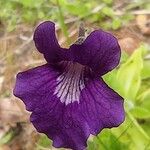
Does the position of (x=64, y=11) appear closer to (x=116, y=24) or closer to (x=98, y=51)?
(x=116, y=24)

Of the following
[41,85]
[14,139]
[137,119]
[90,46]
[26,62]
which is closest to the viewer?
[90,46]

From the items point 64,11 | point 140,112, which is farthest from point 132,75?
point 64,11

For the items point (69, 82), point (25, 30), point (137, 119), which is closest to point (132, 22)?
point (25, 30)

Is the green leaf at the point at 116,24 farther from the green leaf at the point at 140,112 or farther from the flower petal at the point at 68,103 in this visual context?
the flower petal at the point at 68,103

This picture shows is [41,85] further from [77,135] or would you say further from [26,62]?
[26,62]

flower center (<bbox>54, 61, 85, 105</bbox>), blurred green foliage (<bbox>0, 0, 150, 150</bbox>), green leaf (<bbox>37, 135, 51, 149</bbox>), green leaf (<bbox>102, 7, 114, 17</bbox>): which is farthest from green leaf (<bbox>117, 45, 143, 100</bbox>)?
green leaf (<bbox>102, 7, 114, 17</bbox>)

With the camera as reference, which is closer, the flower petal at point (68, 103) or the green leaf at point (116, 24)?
the flower petal at point (68, 103)

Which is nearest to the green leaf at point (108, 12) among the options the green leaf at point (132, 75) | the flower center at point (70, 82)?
the green leaf at point (132, 75)
